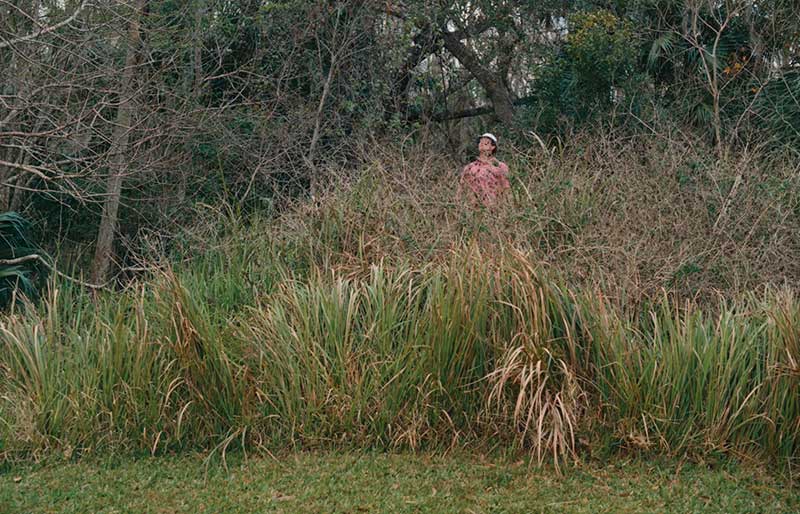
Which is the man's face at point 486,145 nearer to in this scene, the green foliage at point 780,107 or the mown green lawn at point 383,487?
the green foliage at point 780,107

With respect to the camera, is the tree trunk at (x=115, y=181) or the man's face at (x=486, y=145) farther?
the tree trunk at (x=115, y=181)

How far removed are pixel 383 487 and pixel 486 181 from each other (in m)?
4.23

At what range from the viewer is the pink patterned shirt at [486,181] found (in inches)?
327

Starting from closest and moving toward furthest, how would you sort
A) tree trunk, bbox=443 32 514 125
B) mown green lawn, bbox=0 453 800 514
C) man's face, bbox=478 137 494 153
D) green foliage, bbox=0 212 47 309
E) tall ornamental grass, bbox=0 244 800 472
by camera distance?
mown green lawn, bbox=0 453 800 514 → tall ornamental grass, bbox=0 244 800 472 → green foliage, bbox=0 212 47 309 → man's face, bbox=478 137 494 153 → tree trunk, bbox=443 32 514 125

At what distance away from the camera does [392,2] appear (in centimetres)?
1375

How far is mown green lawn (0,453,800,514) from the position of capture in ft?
16.3

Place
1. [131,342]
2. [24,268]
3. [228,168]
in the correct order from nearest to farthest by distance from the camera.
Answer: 1. [131,342]
2. [24,268]
3. [228,168]

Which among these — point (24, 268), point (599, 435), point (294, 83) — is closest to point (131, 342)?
point (599, 435)

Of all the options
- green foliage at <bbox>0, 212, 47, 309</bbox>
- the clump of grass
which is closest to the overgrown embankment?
the clump of grass

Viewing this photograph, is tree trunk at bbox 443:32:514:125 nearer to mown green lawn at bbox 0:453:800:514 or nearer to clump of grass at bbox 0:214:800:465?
clump of grass at bbox 0:214:800:465

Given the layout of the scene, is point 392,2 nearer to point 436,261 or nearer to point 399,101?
point 399,101

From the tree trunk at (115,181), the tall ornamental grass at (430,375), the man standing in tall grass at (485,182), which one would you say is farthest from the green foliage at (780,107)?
the tree trunk at (115,181)

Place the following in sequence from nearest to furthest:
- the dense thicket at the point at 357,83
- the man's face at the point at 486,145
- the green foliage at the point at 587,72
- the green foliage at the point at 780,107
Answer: the man's face at the point at 486,145 < the green foliage at the point at 780,107 < the dense thicket at the point at 357,83 < the green foliage at the point at 587,72

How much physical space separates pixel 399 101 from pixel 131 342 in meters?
8.81
